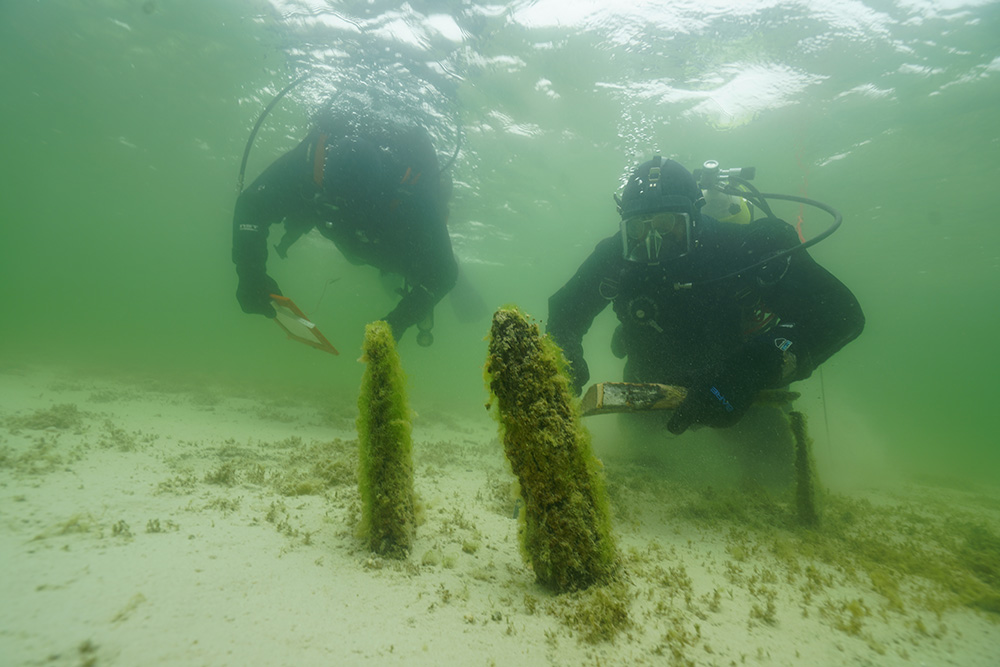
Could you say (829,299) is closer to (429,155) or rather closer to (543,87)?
(429,155)

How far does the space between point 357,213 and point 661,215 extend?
5717 mm

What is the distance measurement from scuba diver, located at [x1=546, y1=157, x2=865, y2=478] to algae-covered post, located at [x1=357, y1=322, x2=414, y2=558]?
267 cm

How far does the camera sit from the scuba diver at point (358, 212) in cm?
704

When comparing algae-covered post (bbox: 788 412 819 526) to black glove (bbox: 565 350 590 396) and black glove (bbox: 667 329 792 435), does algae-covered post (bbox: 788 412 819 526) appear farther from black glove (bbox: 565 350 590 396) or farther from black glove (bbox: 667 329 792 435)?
black glove (bbox: 565 350 590 396)

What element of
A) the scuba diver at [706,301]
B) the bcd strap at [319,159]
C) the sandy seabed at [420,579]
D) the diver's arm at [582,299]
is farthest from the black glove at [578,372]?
the bcd strap at [319,159]

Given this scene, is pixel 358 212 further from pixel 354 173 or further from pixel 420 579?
pixel 420 579

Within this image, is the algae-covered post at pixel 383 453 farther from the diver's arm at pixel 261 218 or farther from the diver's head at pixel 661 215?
the diver's arm at pixel 261 218

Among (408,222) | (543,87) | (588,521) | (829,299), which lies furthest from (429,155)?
(588,521)

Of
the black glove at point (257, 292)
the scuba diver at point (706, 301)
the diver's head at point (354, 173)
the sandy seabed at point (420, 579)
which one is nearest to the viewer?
the sandy seabed at point (420, 579)

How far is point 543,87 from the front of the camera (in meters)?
12.4

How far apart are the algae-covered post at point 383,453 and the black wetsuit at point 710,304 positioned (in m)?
2.77

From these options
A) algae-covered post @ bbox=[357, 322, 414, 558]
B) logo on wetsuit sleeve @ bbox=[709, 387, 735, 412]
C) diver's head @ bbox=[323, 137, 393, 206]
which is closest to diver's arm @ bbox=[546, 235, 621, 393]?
logo on wetsuit sleeve @ bbox=[709, 387, 735, 412]

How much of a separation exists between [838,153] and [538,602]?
1928cm

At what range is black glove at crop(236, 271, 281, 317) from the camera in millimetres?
6328
